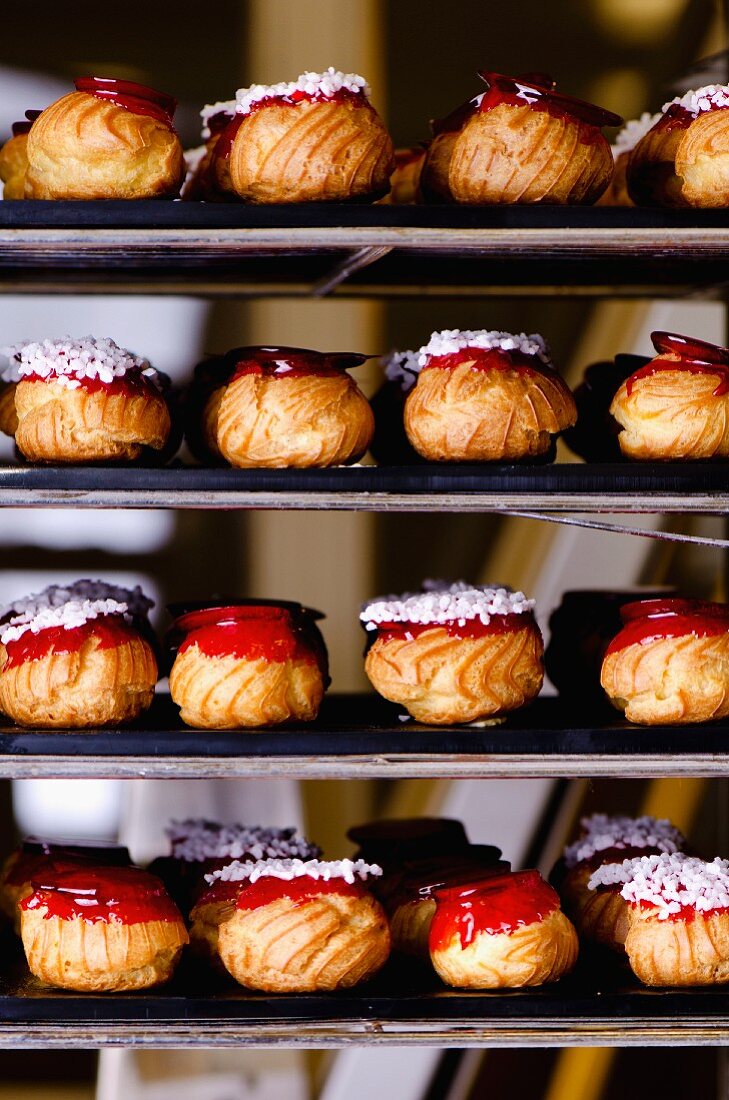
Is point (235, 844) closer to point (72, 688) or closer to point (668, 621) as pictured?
point (72, 688)

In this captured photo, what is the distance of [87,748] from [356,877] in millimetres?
433

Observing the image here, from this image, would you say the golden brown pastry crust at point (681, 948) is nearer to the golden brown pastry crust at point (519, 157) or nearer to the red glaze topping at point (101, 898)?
the red glaze topping at point (101, 898)

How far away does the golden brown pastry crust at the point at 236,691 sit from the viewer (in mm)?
1997

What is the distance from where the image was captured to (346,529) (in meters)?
2.72

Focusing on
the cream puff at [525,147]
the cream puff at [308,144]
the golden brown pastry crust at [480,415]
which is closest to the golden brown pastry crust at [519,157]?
the cream puff at [525,147]

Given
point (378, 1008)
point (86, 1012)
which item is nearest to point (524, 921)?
point (378, 1008)

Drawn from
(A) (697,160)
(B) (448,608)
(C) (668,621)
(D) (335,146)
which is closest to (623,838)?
(C) (668,621)

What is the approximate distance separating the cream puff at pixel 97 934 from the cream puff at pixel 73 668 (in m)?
0.24

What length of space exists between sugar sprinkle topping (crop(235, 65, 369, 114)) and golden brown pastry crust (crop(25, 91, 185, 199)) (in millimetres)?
132

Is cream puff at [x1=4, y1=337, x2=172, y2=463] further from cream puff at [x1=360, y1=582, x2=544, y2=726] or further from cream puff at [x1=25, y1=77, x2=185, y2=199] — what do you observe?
cream puff at [x1=360, y1=582, x2=544, y2=726]

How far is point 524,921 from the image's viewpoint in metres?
1.91

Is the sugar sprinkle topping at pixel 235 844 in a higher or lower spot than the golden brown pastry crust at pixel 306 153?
lower

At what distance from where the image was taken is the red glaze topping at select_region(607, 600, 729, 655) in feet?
6.66

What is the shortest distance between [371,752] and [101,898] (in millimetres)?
434
